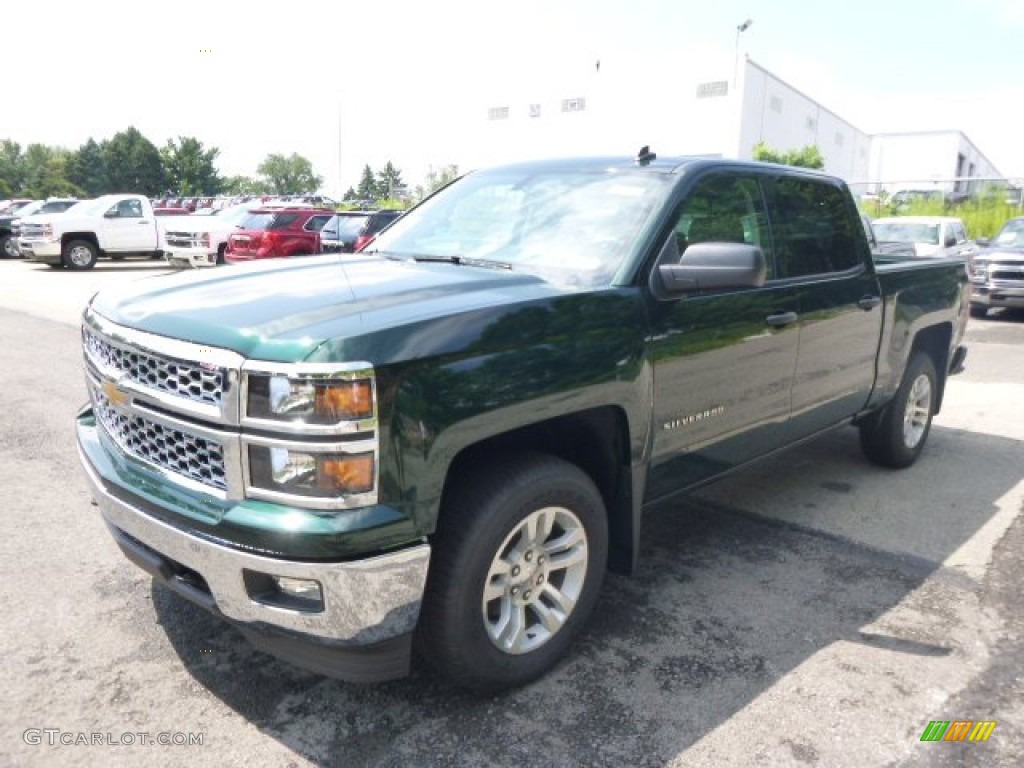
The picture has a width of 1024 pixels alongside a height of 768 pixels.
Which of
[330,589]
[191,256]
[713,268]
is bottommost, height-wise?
[330,589]

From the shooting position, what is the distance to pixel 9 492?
15.8ft

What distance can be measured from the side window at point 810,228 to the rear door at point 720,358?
15cm

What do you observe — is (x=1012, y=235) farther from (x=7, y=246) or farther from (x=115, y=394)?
(x=7, y=246)

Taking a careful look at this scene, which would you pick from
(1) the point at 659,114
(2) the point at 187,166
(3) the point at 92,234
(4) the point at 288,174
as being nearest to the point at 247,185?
(4) the point at 288,174

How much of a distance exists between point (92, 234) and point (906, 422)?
811 inches

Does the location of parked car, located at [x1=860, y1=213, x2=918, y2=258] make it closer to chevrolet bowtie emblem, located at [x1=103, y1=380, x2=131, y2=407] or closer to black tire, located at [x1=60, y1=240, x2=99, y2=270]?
chevrolet bowtie emblem, located at [x1=103, y1=380, x2=131, y2=407]

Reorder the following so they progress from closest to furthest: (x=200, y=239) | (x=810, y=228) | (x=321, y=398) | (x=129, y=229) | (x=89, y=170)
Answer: (x=321, y=398) < (x=810, y=228) < (x=200, y=239) < (x=129, y=229) < (x=89, y=170)

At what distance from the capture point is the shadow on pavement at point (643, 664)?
2.68 m

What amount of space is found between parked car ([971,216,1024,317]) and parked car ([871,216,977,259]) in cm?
31

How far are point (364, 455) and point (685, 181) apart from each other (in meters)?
2.00

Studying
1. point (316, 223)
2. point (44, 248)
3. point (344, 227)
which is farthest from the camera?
point (44, 248)

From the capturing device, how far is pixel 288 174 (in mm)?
142375

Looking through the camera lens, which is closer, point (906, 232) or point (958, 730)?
point (958, 730)

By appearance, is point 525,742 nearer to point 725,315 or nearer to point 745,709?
point 745,709
